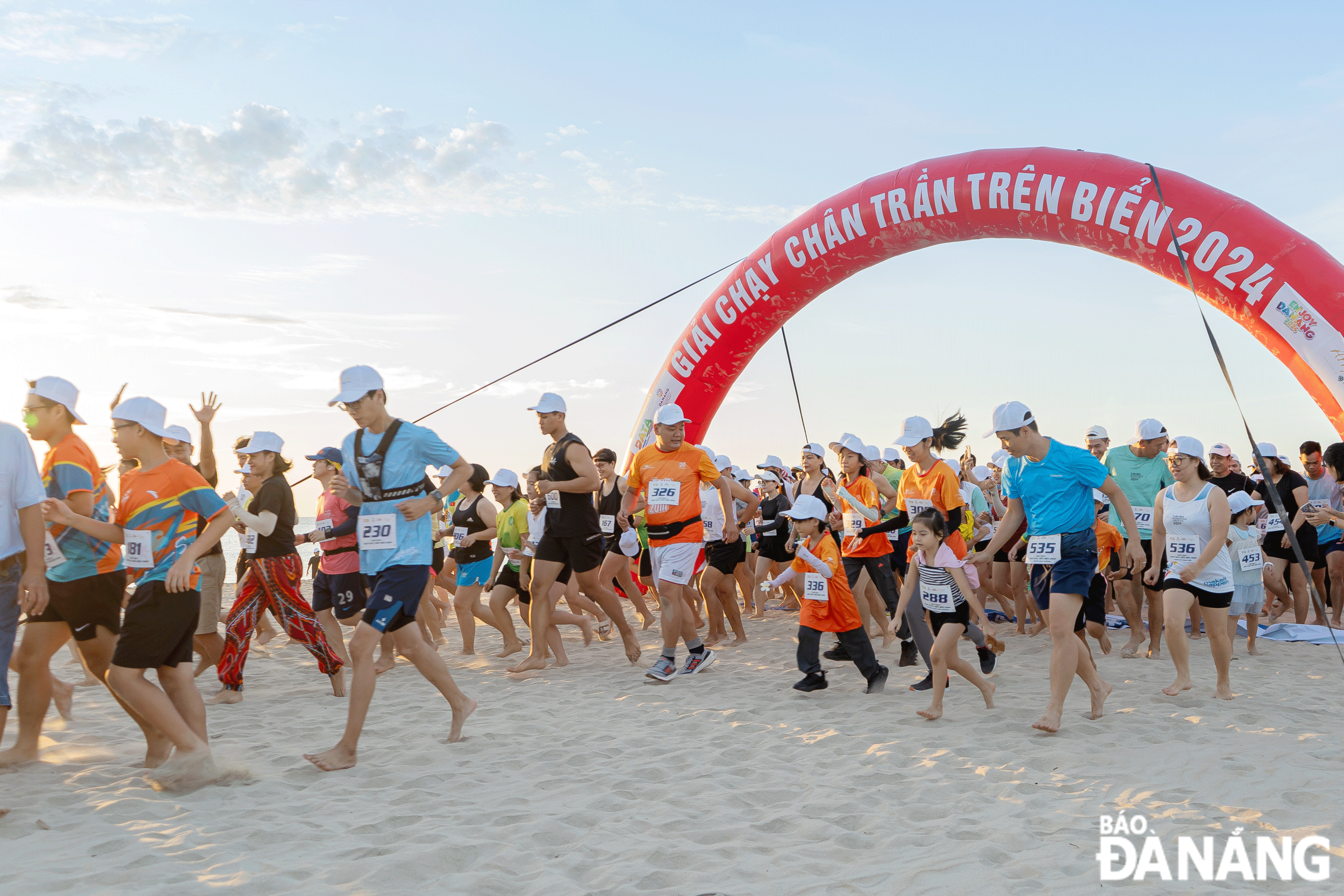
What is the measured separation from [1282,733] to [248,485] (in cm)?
706

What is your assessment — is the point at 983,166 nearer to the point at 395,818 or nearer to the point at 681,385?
the point at 681,385

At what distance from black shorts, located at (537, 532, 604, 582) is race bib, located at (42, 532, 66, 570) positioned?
322 cm

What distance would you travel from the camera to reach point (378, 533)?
4465 millimetres

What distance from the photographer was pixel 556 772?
14.2ft

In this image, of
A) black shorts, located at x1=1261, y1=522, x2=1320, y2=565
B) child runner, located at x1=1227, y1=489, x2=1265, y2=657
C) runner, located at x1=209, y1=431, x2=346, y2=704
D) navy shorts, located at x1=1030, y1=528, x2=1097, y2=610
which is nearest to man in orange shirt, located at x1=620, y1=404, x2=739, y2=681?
runner, located at x1=209, y1=431, x2=346, y2=704

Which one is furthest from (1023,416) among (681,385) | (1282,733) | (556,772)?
(681,385)

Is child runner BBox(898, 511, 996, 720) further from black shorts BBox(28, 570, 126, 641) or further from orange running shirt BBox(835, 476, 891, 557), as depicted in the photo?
black shorts BBox(28, 570, 126, 641)

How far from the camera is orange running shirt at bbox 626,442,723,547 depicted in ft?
21.7

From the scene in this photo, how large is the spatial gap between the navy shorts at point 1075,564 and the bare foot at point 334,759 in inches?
153

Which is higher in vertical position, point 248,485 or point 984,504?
point 248,485

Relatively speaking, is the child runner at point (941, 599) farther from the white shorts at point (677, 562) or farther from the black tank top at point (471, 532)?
the black tank top at point (471, 532)

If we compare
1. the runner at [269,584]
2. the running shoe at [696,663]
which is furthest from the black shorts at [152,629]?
the running shoe at [696,663]

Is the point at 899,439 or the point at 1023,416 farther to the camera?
the point at 899,439

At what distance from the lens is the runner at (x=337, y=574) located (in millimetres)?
6250
